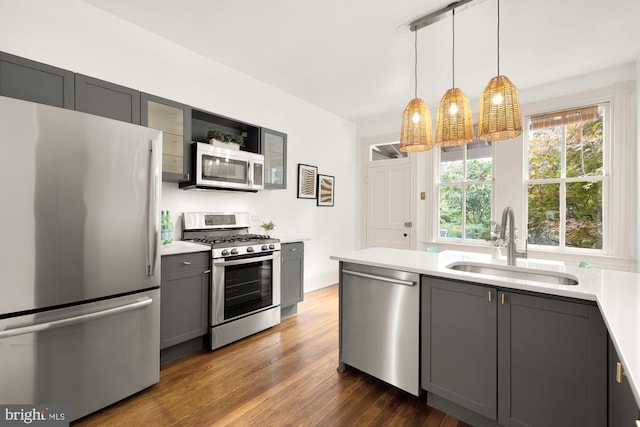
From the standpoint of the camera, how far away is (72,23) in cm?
239

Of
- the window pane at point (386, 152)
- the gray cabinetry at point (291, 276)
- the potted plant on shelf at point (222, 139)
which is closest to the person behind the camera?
the potted plant on shelf at point (222, 139)

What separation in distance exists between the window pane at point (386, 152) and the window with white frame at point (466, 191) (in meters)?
0.76

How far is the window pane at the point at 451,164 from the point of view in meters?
4.61

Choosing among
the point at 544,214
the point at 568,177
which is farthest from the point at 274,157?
the point at 568,177

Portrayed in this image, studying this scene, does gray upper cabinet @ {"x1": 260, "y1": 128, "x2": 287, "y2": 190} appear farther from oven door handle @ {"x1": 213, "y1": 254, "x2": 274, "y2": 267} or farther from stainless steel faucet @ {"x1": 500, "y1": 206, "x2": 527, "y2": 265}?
stainless steel faucet @ {"x1": 500, "y1": 206, "x2": 527, "y2": 265}

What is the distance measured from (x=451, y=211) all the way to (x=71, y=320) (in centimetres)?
461

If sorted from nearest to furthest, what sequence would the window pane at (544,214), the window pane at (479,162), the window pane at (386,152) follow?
the window pane at (544,214), the window pane at (479,162), the window pane at (386,152)

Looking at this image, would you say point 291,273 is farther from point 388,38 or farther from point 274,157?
point 388,38

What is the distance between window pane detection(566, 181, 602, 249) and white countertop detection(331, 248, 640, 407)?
7.51 feet

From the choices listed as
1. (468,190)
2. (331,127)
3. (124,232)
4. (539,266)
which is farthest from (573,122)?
(124,232)

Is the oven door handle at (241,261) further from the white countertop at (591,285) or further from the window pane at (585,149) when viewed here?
the window pane at (585,149)

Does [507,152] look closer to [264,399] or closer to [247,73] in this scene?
[247,73]

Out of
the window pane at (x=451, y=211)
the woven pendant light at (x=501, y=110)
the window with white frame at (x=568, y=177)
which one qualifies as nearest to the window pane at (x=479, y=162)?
the window pane at (x=451, y=211)

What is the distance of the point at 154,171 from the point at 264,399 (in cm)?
171
